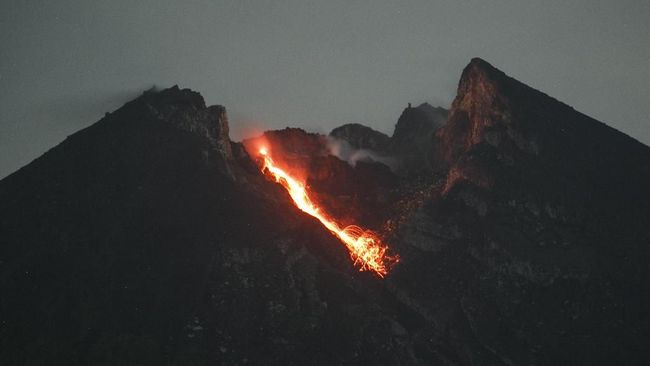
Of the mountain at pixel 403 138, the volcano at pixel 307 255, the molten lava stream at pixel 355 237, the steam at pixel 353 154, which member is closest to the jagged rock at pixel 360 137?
the mountain at pixel 403 138

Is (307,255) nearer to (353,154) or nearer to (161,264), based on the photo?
(161,264)

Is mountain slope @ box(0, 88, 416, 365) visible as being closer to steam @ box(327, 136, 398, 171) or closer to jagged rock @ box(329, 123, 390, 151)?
steam @ box(327, 136, 398, 171)

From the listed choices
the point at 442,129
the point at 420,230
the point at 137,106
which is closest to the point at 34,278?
the point at 137,106

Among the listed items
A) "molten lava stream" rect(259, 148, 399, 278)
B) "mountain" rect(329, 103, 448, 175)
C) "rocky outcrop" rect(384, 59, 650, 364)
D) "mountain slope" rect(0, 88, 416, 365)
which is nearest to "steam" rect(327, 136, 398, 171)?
"mountain" rect(329, 103, 448, 175)

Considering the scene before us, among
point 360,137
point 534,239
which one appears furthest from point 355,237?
point 360,137

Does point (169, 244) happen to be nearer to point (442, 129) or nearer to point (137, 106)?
point (137, 106)

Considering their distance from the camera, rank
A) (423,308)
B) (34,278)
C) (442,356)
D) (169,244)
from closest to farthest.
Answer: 1. (34,278)
2. (442,356)
3. (169,244)
4. (423,308)
